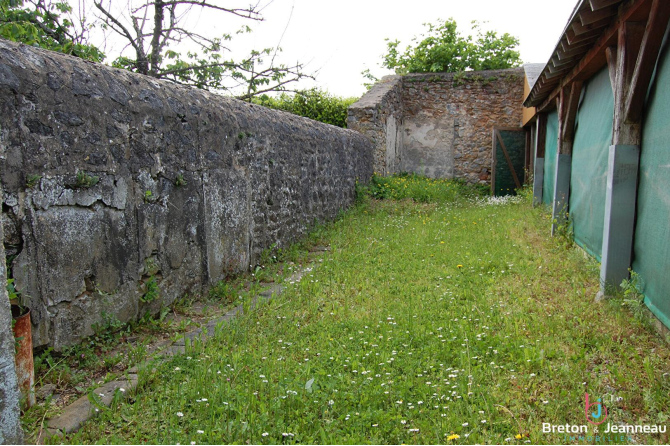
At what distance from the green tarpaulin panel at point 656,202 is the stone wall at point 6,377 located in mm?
3713

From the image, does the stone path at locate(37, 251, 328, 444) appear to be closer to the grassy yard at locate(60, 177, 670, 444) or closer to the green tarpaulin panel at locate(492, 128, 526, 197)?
the grassy yard at locate(60, 177, 670, 444)

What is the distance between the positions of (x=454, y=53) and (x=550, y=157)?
1018 centimetres

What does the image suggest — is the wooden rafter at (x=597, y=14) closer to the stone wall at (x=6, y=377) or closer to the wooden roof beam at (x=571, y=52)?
the wooden roof beam at (x=571, y=52)

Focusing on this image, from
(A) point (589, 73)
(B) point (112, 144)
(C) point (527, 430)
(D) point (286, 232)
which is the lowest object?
(C) point (527, 430)

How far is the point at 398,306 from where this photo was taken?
159 inches

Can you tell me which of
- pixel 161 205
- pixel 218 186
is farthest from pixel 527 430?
pixel 218 186

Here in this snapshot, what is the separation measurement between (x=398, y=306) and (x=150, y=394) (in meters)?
2.15

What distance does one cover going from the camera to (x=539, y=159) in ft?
33.0

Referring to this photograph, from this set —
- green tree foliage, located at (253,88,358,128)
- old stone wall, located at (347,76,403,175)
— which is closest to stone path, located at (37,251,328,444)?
old stone wall, located at (347,76,403,175)

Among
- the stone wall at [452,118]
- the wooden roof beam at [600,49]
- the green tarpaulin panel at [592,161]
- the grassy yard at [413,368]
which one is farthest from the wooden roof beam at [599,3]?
the stone wall at [452,118]

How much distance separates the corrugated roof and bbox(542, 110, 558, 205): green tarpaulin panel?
7.77ft

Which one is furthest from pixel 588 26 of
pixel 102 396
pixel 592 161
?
pixel 102 396

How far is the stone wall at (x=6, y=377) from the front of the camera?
1.93m

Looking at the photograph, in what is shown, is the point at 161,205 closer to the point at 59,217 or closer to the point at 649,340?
the point at 59,217
